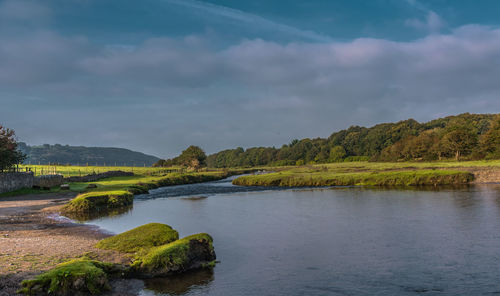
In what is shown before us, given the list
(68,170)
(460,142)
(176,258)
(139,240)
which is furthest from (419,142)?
(176,258)

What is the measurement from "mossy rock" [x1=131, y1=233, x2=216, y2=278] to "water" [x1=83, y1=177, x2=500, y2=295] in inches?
23.3

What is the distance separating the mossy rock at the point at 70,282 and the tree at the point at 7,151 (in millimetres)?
41801

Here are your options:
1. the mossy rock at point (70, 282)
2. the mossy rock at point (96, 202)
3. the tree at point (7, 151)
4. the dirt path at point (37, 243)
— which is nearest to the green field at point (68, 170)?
the tree at point (7, 151)

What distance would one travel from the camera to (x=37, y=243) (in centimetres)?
1836

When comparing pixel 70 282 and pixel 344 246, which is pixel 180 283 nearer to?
pixel 70 282

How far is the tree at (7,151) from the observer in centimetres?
4650

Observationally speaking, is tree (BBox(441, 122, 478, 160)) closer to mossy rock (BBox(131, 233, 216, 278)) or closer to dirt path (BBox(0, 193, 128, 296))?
dirt path (BBox(0, 193, 128, 296))

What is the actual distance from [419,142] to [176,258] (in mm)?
116171

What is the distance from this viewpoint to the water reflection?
13.6 metres

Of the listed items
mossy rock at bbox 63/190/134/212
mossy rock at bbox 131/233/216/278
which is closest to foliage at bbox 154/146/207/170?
mossy rock at bbox 63/190/134/212

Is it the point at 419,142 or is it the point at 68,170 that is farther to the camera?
the point at 419,142

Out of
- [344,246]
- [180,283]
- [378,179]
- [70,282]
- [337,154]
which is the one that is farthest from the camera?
[337,154]

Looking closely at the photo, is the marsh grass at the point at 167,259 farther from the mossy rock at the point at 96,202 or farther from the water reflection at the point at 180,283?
the mossy rock at the point at 96,202

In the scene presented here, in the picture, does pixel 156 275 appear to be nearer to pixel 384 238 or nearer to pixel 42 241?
pixel 42 241
